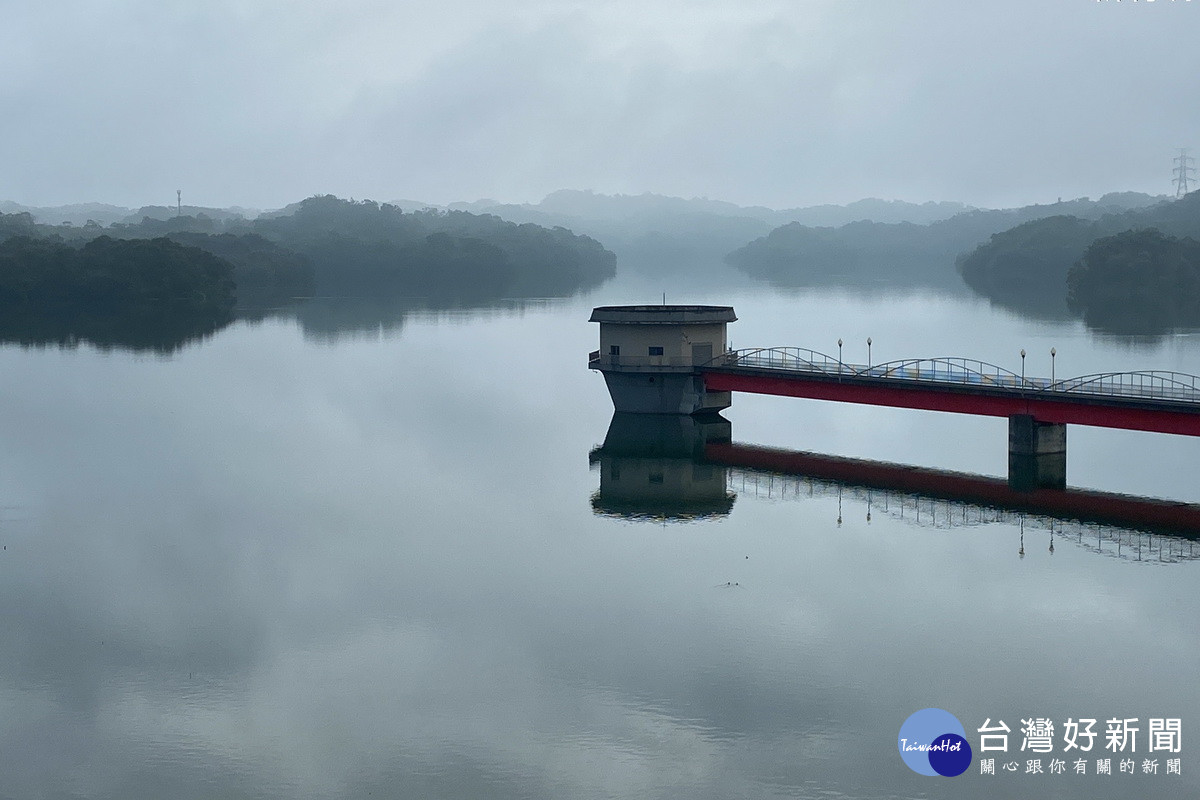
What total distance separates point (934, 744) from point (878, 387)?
101 feet

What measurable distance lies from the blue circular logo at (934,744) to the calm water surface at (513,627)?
37cm

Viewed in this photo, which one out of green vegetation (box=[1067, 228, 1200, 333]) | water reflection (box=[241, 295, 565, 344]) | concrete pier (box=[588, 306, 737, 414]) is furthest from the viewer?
green vegetation (box=[1067, 228, 1200, 333])

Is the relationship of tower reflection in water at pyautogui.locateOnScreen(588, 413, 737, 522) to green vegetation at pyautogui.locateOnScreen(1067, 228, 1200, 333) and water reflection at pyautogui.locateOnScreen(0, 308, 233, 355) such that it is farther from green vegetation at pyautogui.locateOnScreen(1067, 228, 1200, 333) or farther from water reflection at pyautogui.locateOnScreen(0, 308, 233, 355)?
green vegetation at pyautogui.locateOnScreen(1067, 228, 1200, 333)

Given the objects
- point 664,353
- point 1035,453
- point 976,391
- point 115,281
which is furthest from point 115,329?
point 1035,453

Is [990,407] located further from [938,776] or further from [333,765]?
[333,765]

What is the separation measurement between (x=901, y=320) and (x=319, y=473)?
9083cm

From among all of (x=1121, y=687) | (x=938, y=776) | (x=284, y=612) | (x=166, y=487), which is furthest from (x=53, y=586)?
(x=1121, y=687)

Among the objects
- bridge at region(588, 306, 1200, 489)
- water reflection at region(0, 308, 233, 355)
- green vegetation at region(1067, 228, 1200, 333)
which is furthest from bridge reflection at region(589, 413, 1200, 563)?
green vegetation at region(1067, 228, 1200, 333)

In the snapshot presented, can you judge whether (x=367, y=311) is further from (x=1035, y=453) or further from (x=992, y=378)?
(x=1035, y=453)

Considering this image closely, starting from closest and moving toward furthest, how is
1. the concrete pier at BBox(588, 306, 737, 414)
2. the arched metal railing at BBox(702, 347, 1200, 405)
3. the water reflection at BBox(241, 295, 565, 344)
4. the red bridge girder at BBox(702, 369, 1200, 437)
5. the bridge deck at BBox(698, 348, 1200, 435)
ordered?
the red bridge girder at BBox(702, 369, 1200, 437)
the bridge deck at BBox(698, 348, 1200, 435)
the arched metal railing at BBox(702, 347, 1200, 405)
the concrete pier at BBox(588, 306, 737, 414)
the water reflection at BBox(241, 295, 565, 344)

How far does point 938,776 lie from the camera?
26.6m

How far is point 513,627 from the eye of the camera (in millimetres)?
35219

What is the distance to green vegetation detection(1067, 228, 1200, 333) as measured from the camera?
463ft

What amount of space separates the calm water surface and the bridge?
2825 millimetres
